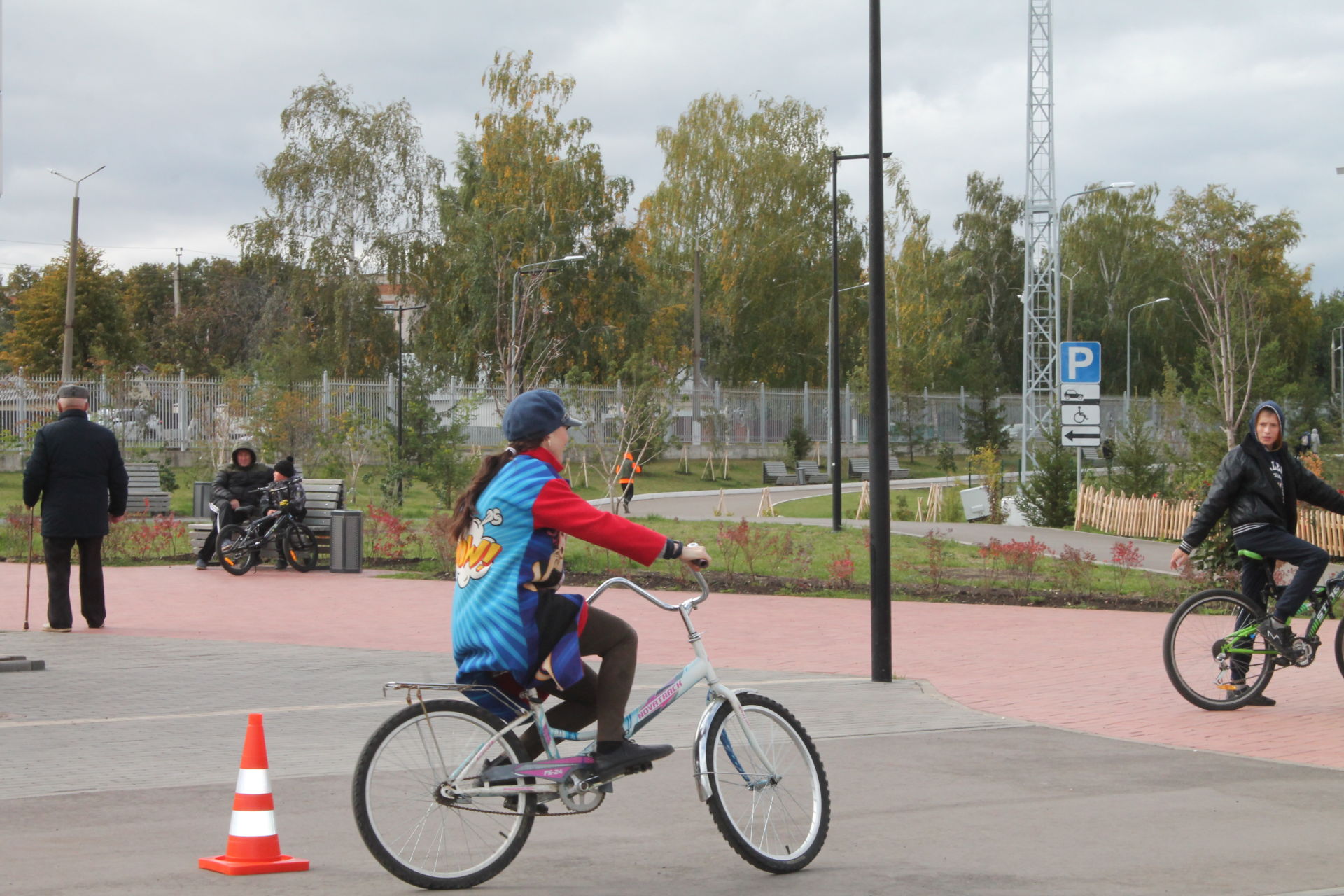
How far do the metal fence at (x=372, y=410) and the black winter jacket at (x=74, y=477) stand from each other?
18.0m

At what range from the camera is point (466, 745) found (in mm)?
4762

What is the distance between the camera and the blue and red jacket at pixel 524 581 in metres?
4.73

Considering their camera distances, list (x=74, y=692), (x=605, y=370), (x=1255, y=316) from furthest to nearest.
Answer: (x=605, y=370) < (x=1255, y=316) < (x=74, y=692)

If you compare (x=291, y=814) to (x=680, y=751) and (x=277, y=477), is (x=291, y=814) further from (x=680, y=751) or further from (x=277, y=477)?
(x=277, y=477)

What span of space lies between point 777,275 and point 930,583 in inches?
1834

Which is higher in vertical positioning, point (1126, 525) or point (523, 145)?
point (523, 145)

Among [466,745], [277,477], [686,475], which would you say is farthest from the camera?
[686,475]

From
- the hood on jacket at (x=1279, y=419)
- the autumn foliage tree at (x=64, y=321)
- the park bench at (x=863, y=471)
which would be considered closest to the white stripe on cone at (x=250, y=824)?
the hood on jacket at (x=1279, y=419)

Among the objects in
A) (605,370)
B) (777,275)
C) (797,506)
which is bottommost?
(797,506)

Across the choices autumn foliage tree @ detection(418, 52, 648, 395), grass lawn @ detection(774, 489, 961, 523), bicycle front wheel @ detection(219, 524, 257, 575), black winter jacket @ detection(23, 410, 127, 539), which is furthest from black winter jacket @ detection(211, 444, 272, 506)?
autumn foliage tree @ detection(418, 52, 648, 395)

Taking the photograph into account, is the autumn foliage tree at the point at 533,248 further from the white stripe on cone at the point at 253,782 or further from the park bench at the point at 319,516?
the white stripe on cone at the point at 253,782

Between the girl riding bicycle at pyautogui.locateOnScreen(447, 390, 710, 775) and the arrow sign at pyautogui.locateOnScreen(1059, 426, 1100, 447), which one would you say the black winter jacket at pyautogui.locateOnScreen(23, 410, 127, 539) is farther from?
the arrow sign at pyautogui.locateOnScreen(1059, 426, 1100, 447)

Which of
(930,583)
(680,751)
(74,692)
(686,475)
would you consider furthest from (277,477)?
(686,475)

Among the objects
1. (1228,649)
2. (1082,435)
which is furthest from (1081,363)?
(1228,649)
